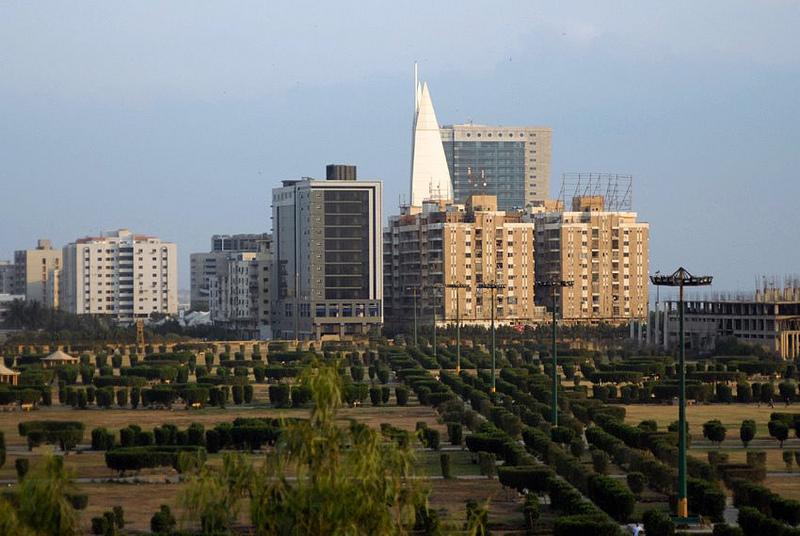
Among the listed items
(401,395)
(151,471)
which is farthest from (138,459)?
(401,395)

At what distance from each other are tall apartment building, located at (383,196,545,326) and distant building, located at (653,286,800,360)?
39274 mm

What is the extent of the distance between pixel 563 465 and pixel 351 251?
127m


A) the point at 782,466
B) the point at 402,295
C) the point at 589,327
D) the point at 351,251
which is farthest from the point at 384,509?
the point at 402,295

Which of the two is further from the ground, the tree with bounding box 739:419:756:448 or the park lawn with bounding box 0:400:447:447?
the tree with bounding box 739:419:756:448

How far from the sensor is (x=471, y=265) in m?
182

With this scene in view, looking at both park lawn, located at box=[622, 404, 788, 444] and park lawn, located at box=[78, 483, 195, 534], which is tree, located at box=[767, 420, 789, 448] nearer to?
park lawn, located at box=[622, 404, 788, 444]

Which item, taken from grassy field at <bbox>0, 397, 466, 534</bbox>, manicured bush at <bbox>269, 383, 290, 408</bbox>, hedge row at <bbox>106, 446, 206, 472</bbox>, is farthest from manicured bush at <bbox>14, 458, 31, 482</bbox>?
manicured bush at <bbox>269, 383, 290, 408</bbox>

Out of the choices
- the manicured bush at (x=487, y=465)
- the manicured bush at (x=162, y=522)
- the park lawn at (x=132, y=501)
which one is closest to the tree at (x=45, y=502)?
the manicured bush at (x=162, y=522)

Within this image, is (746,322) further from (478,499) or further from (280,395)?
(478,499)

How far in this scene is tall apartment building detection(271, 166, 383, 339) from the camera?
176m

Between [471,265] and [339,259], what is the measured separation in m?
16.6

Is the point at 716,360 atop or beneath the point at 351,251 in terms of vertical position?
beneath

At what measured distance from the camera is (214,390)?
8738cm

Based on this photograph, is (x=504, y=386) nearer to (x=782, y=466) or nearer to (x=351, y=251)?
(x=782, y=466)
